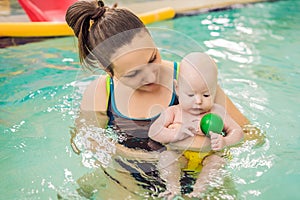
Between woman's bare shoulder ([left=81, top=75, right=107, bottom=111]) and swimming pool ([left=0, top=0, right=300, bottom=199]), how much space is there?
31 cm

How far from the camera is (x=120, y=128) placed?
2453mm

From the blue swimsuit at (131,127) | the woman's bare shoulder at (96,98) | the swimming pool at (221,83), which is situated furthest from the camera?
the swimming pool at (221,83)

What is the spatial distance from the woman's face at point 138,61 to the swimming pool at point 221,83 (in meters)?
0.32

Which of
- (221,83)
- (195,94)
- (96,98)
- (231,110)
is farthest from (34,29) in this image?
(195,94)

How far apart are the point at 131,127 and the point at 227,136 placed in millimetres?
556

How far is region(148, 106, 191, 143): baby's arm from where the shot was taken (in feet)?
7.05

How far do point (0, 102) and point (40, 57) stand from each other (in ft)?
3.99

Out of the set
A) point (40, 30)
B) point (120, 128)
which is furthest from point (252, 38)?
point (120, 128)

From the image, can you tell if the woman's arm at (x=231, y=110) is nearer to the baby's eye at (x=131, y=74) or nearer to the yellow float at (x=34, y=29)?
the baby's eye at (x=131, y=74)

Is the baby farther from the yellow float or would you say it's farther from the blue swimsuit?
the yellow float

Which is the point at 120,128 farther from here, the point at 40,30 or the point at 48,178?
the point at 40,30

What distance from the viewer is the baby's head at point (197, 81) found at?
81.1 inches

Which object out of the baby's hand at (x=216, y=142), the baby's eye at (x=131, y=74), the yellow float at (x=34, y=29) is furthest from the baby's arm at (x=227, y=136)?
the yellow float at (x=34, y=29)

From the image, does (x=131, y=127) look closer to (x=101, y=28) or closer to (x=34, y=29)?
(x=101, y=28)
